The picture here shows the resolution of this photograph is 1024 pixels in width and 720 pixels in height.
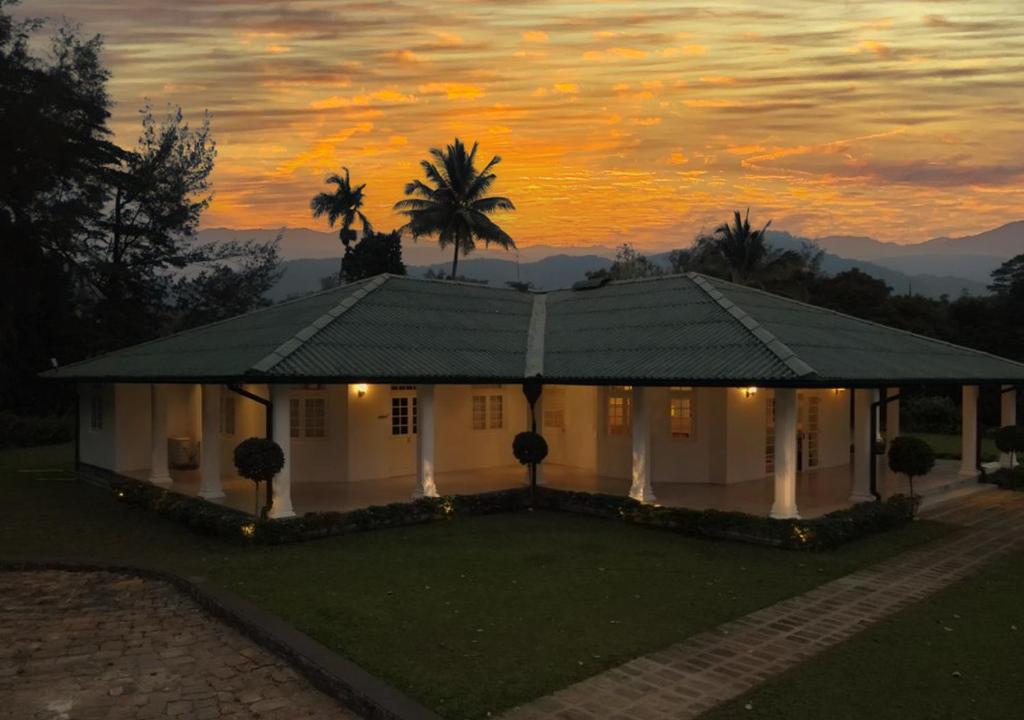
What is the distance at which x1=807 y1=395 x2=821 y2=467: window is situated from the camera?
1884cm

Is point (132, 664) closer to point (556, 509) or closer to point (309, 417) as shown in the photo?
point (556, 509)

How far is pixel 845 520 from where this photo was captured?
12.7 m

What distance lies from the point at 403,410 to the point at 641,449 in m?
6.11

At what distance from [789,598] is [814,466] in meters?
10.4

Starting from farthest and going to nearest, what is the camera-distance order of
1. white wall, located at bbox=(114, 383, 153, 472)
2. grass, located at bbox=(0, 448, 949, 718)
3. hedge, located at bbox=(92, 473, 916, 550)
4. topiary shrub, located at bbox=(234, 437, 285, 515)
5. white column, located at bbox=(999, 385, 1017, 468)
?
1. white column, located at bbox=(999, 385, 1017, 468)
2. white wall, located at bbox=(114, 383, 153, 472)
3. topiary shrub, located at bbox=(234, 437, 285, 515)
4. hedge, located at bbox=(92, 473, 916, 550)
5. grass, located at bbox=(0, 448, 949, 718)

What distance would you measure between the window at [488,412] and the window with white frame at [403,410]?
1.77m

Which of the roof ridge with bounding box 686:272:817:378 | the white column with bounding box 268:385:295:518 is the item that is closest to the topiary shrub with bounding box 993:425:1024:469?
the roof ridge with bounding box 686:272:817:378

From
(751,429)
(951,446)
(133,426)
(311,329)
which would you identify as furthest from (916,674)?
(951,446)

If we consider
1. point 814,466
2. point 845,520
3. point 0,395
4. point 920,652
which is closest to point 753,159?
point 814,466

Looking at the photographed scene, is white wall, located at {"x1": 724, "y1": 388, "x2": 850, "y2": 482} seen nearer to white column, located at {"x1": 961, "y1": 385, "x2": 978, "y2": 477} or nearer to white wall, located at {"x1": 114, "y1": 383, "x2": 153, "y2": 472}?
white column, located at {"x1": 961, "y1": 385, "x2": 978, "y2": 477}

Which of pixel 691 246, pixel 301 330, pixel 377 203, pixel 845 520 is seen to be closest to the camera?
pixel 845 520

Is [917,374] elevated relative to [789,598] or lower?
elevated

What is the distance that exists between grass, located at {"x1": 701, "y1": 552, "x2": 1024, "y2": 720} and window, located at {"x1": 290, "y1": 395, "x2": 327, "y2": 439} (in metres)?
12.3

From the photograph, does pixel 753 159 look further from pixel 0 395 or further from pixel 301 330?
pixel 0 395
